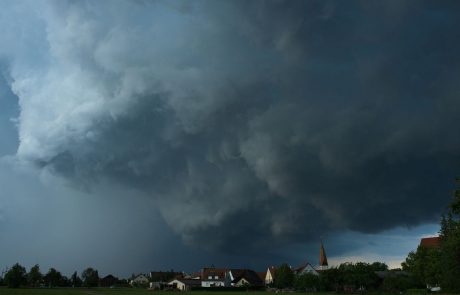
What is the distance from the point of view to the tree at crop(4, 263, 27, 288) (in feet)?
530

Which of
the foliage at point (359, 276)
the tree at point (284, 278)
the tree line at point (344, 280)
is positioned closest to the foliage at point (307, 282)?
the tree line at point (344, 280)

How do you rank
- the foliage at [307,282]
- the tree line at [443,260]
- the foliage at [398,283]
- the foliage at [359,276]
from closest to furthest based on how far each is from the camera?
the tree line at [443,260] < the foliage at [398,283] < the foliage at [359,276] < the foliage at [307,282]

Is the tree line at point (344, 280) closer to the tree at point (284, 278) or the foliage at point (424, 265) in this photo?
the tree at point (284, 278)

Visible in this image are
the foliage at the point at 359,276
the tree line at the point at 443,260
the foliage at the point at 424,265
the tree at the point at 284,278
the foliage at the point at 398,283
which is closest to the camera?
the tree line at the point at 443,260

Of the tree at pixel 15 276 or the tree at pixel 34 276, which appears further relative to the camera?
the tree at pixel 34 276

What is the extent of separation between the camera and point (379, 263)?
198 meters

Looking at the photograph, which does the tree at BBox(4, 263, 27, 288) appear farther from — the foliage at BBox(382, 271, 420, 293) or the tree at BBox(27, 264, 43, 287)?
the foliage at BBox(382, 271, 420, 293)

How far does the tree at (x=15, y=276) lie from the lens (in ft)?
530

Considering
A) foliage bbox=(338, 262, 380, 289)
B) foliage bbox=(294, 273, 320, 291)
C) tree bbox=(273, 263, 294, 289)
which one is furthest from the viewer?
tree bbox=(273, 263, 294, 289)

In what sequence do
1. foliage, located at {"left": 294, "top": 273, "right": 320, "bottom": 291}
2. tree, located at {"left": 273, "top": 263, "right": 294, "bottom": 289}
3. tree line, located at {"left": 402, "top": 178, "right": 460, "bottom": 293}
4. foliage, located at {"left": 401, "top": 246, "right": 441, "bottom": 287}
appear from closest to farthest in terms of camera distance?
1. tree line, located at {"left": 402, "top": 178, "right": 460, "bottom": 293}
2. foliage, located at {"left": 401, "top": 246, "right": 441, "bottom": 287}
3. foliage, located at {"left": 294, "top": 273, "right": 320, "bottom": 291}
4. tree, located at {"left": 273, "top": 263, "right": 294, "bottom": 289}

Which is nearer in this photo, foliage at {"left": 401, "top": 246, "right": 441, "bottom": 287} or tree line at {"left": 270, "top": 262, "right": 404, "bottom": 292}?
foliage at {"left": 401, "top": 246, "right": 441, "bottom": 287}

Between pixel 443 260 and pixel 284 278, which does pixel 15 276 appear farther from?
pixel 443 260

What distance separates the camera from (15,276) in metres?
162

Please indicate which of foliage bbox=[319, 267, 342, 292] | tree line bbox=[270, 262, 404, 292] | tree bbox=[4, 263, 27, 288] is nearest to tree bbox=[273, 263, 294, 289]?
tree line bbox=[270, 262, 404, 292]
